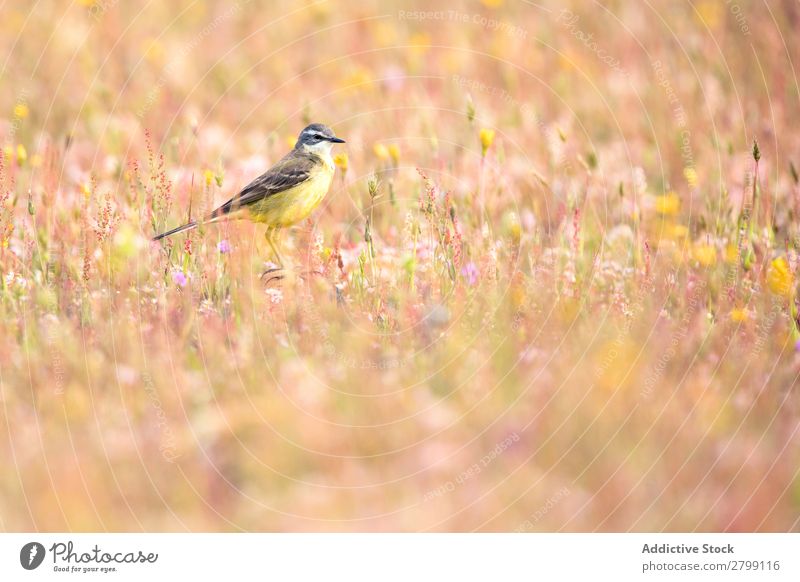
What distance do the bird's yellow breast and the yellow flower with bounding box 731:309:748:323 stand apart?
10.5ft

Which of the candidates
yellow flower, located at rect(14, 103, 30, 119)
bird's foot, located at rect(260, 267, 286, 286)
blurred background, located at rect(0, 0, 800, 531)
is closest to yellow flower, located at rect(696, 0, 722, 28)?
blurred background, located at rect(0, 0, 800, 531)

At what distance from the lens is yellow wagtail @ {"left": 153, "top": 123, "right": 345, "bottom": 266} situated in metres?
7.90

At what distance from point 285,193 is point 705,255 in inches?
124

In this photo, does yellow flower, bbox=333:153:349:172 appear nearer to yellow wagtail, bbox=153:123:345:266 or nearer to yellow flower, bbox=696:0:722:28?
yellow wagtail, bbox=153:123:345:266

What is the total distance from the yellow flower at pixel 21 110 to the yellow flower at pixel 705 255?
19.3 feet

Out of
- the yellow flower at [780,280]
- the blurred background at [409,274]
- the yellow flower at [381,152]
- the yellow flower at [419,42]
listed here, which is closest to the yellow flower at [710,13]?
the blurred background at [409,274]

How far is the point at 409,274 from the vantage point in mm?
7105

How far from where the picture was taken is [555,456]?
5402mm

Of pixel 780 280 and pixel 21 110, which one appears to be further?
pixel 21 110

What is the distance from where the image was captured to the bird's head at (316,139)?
8.29 m

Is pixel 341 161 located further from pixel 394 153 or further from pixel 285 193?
pixel 285 193

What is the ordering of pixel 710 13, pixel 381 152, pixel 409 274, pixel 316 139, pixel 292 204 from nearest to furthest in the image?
pixel 409 274, pixel 292 204, pixel 316 139, pixel 381 152, pixel 710 13

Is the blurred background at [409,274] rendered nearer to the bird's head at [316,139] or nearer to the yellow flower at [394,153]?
the yellow flower at [394,153]

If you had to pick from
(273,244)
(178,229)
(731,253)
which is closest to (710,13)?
(731,253)
